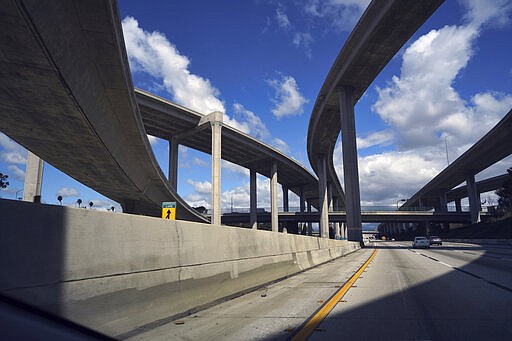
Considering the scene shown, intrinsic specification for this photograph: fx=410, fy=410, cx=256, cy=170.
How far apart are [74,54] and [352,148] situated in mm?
41451

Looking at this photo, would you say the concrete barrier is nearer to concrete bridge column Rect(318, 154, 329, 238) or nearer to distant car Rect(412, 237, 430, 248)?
distant car Rect(412, 237, 430, 248)

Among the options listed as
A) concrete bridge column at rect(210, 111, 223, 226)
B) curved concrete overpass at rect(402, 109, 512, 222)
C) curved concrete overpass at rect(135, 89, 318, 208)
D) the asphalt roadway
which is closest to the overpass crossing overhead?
curved concrete overpass at rect(402, 109, 512, 222)

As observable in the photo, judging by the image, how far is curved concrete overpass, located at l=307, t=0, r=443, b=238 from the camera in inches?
1631

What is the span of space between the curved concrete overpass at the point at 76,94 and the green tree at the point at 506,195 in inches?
3356

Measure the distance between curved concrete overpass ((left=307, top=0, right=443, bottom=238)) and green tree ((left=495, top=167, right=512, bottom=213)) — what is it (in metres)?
46.9

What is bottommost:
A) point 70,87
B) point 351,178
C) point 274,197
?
point 70,87

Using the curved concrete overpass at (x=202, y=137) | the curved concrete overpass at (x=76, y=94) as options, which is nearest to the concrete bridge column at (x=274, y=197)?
the curved concrete overpass at (x=202, y=137)

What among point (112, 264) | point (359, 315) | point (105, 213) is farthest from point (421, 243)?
point (105, 213)

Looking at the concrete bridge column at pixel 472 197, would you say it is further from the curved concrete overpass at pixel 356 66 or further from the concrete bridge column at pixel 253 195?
the concrete bridge column at pixel 253 195

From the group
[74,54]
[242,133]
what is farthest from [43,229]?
[242,133]

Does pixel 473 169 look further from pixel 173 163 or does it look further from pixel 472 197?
pixel 173 163

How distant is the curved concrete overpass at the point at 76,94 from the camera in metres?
15.0

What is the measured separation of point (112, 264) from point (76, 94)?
52.7 ft

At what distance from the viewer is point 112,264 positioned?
5121mm
